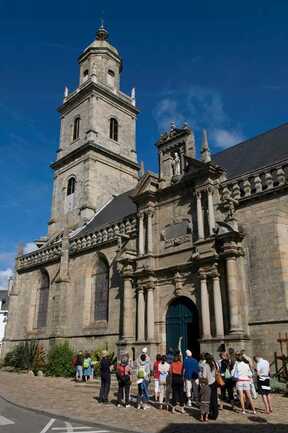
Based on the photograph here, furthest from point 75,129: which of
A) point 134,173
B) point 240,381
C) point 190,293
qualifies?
point 240,381

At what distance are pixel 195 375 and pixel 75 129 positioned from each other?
88.4 feet

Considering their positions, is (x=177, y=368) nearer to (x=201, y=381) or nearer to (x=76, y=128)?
(x=201, y=381)

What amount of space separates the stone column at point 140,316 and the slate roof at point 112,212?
7748 millimetres

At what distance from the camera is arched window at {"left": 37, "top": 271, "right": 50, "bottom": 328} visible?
24547 millimetres

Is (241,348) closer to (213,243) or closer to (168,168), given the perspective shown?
(213,243)

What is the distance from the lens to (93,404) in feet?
33.9

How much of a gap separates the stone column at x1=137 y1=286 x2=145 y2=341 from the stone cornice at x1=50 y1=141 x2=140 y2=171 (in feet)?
52.5

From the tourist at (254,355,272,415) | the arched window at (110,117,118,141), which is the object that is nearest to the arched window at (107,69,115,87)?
the arched window at (110,117,118,141)

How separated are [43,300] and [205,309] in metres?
14.2

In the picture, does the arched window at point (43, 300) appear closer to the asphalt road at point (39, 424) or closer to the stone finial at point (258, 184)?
the asphalt road at point (39, 424)

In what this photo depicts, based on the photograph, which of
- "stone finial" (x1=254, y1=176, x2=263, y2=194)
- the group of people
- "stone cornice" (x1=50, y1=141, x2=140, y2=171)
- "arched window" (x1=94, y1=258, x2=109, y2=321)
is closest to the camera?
the group of people

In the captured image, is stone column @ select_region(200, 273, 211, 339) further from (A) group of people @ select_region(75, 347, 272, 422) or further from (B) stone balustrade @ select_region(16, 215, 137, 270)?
(B) stone balustrade @ select_region(16, 215, 137, 270)

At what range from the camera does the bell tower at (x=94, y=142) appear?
2969 cm

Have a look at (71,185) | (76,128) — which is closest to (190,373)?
(71,185)
